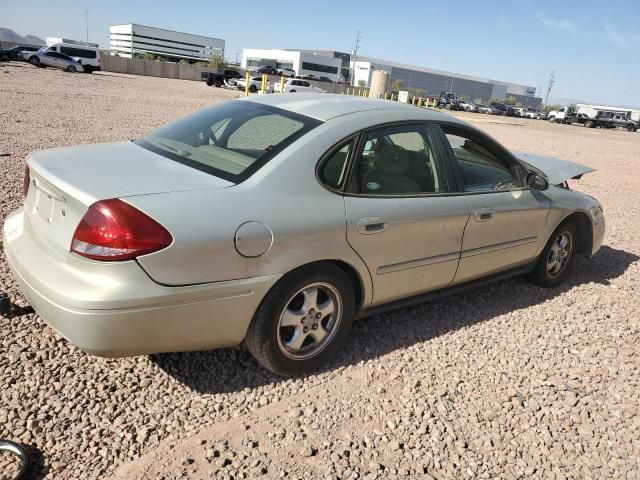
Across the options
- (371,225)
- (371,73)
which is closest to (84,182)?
(371,225)

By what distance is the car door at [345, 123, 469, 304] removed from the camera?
9.95ft

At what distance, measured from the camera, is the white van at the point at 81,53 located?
39650 millimetres

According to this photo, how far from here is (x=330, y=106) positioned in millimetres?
3299

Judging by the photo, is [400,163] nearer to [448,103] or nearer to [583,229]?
[583,229]

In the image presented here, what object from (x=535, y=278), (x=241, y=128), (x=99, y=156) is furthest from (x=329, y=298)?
(x=535, y=278)

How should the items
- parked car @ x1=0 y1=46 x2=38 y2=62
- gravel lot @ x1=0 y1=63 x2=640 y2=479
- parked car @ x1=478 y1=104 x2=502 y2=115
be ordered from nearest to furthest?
gravel lot @ x1=0 y1=63 x2=640 y2=479 < parked car @ x1=0 y1=46 x2=38 y2=62 < parked car @ x1=478 y1=104 x2=502 y2=115

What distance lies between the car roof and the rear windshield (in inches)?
3.0

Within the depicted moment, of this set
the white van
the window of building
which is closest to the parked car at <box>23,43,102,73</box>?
the white van

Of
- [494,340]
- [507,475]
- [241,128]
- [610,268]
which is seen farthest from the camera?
[610,268]

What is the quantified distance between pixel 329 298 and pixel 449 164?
132 cm

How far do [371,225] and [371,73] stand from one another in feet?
403

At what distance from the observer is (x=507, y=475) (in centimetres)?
247

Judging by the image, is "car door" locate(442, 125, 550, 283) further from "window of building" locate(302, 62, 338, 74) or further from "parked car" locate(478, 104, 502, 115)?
"window of building" locate(302, 62, 338, 74)

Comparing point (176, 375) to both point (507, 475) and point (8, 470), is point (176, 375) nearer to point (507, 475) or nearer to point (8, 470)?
point (8, 470)
